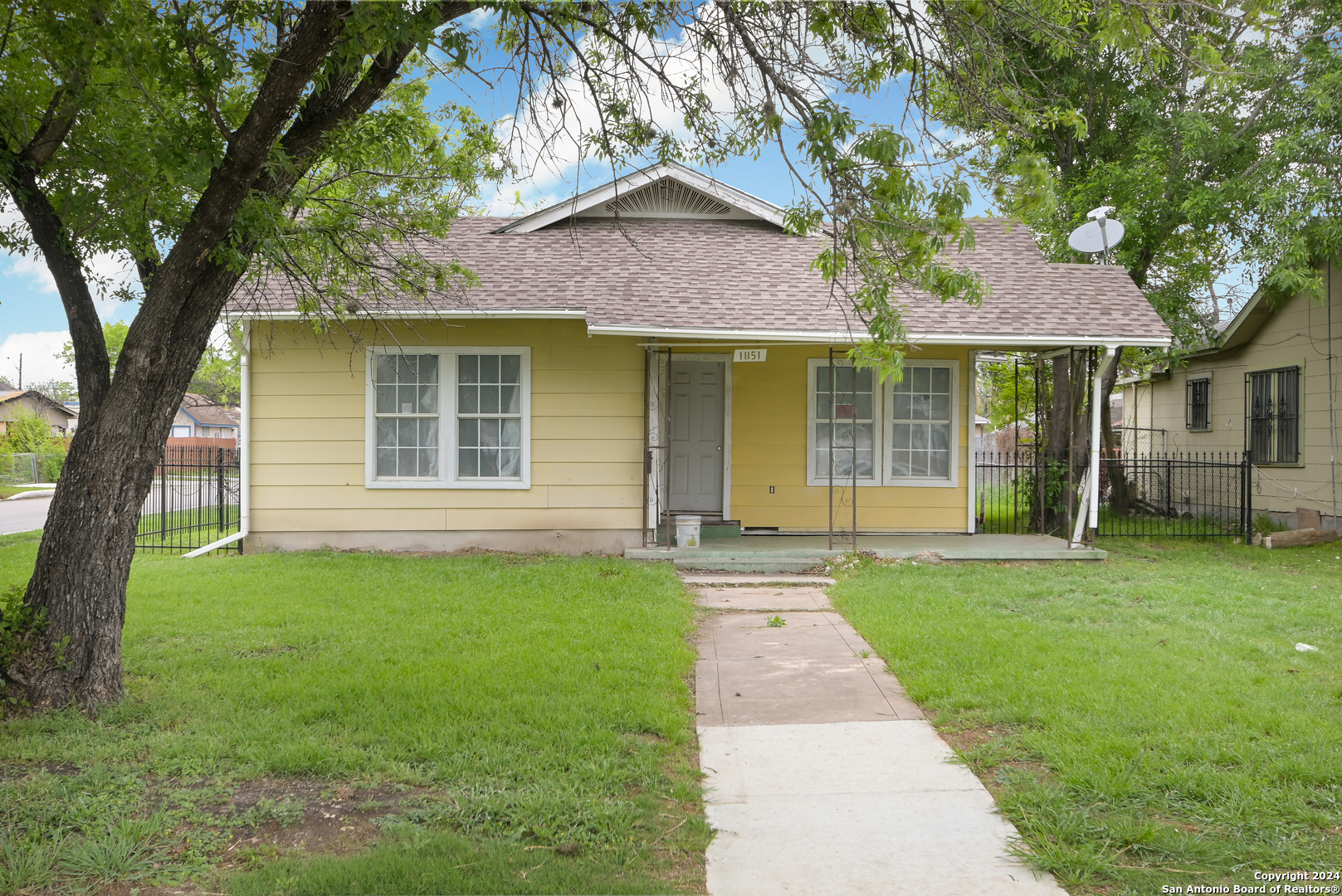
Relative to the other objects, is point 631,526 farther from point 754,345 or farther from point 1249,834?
point 1249,834

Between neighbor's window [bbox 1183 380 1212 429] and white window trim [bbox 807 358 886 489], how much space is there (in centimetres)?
925

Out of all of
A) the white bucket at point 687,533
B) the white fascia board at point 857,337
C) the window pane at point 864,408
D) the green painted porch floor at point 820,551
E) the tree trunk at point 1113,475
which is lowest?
the green painted porch floor at point 820,551

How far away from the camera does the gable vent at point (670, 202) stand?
12500mm

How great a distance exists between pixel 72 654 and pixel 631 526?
651cm

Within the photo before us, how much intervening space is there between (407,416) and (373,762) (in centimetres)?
711

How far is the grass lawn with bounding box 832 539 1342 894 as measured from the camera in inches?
130

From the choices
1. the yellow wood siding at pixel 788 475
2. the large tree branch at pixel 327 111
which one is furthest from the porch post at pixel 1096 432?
the large tree branch at pixel 327 111

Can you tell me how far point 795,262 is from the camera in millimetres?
11633

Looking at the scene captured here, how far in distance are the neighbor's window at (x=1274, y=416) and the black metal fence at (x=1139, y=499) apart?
42 centimetres

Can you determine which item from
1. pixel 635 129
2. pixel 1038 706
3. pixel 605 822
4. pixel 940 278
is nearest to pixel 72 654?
pixel 605 822

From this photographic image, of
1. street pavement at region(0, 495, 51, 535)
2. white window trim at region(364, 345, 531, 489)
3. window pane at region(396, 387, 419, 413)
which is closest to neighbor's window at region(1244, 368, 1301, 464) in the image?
white window trim at region(364, 345, 531, 489)

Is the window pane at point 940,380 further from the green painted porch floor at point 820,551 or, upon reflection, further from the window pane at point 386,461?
the window pane at point 386,461

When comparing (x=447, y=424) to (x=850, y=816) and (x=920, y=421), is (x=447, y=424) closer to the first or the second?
(x=920, y=421)

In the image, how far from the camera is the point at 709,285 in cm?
1091
